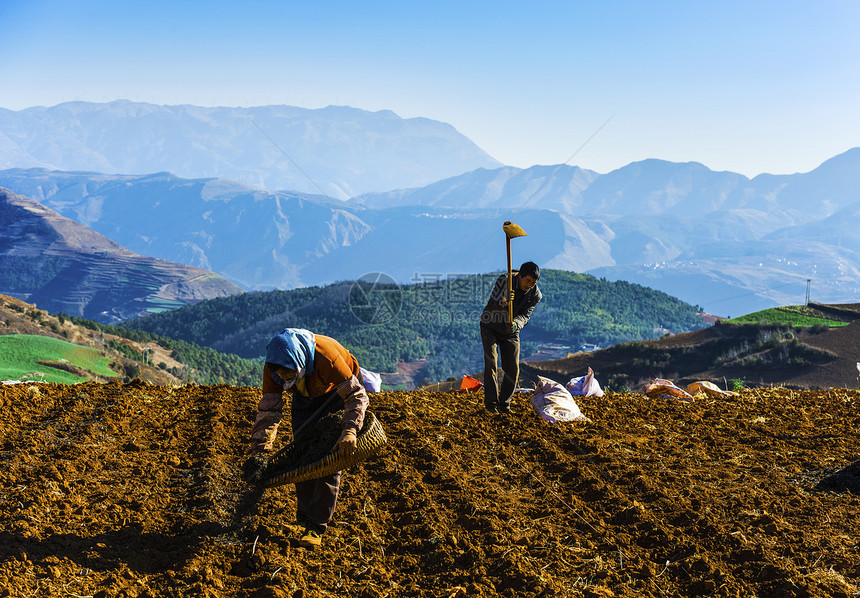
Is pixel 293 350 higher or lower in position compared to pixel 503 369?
higher

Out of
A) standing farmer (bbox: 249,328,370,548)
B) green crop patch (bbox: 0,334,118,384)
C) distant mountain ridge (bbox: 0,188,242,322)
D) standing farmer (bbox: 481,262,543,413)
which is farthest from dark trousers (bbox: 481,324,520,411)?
distant mountain ridge (bbox: 0,188,242,322)

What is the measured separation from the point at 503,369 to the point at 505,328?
551mm

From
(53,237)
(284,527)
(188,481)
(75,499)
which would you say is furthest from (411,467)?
(53,237)

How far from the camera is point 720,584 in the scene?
3740 millimetres

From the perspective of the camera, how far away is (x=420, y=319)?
6069 centimetres

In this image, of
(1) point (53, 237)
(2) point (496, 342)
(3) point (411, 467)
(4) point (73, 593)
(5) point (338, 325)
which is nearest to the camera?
(4) point (73, 593)

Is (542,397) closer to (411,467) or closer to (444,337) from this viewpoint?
(411,467)

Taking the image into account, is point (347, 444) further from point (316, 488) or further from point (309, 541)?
point (309, 541)

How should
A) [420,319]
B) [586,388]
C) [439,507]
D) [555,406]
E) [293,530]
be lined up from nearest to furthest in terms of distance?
[293,530], [439,507], [555,406], [586,388], [420,319]

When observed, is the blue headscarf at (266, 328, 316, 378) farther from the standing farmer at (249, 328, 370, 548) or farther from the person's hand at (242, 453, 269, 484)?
the person's hand at (242, 453, 269, 484)

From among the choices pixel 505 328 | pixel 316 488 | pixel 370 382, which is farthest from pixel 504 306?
pixel 316 488

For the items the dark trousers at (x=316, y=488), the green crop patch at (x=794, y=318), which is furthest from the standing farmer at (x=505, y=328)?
the green crop patch at (x=794, y=318)

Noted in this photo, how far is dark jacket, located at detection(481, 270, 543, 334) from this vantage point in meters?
7.06

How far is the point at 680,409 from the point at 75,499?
250 inches
